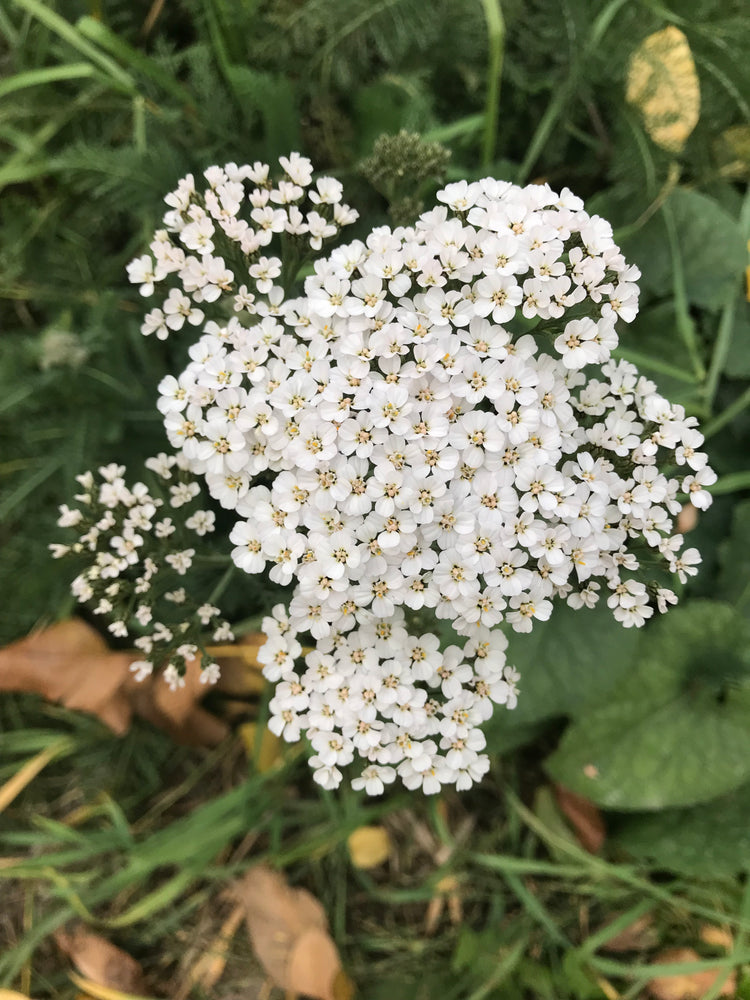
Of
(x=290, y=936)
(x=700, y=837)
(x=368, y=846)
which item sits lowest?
(x=290, y=936)

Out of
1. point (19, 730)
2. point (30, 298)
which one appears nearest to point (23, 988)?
→ point (19, 730)

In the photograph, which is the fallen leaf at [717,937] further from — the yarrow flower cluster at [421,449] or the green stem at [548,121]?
the green stem at [548,121]

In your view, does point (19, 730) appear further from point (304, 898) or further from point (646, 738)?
point (646, 738)

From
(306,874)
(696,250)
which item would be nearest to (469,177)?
(696,250)

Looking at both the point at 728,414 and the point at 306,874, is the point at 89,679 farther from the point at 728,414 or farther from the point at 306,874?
the point at 728,414

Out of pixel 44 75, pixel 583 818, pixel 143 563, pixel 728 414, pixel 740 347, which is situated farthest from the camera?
pixel 583 818

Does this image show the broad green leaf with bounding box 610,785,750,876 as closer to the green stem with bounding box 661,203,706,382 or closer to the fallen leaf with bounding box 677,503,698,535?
the fallen leaf with bounding box 677,503,698,535

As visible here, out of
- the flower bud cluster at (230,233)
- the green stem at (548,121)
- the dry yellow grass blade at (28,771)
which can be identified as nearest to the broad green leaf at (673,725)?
the green stem at (548,121)
